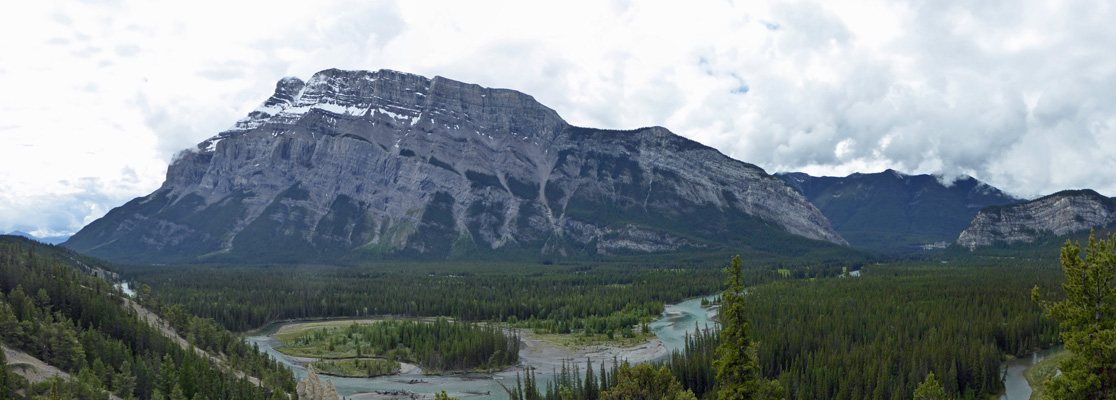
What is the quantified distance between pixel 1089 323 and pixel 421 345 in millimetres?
97731

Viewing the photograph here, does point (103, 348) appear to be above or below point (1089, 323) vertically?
below

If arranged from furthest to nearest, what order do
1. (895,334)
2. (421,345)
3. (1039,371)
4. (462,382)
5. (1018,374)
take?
(421,345)
(895,334)
(462,382)
(1018,374)
(1039,371)

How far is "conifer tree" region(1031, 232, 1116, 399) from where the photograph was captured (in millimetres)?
29781

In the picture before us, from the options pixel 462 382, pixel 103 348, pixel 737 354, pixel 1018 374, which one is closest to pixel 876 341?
pixel 1018 374

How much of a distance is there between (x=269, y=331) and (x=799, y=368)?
384ft

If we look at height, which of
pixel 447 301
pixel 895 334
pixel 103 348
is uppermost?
pixel 103 348

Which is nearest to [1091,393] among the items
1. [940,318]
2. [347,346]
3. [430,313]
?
[940,318]

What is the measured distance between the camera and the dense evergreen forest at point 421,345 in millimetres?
104938

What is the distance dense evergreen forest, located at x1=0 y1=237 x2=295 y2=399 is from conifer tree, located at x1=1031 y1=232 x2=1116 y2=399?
64.7m

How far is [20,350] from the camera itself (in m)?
66.9

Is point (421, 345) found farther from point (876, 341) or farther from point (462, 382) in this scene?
point (876, 341)

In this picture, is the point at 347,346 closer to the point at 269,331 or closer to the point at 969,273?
the point at 269,331

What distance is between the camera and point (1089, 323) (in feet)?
101

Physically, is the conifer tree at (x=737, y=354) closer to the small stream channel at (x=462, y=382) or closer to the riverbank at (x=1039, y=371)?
the small stream channel at (x=462, y=382)
